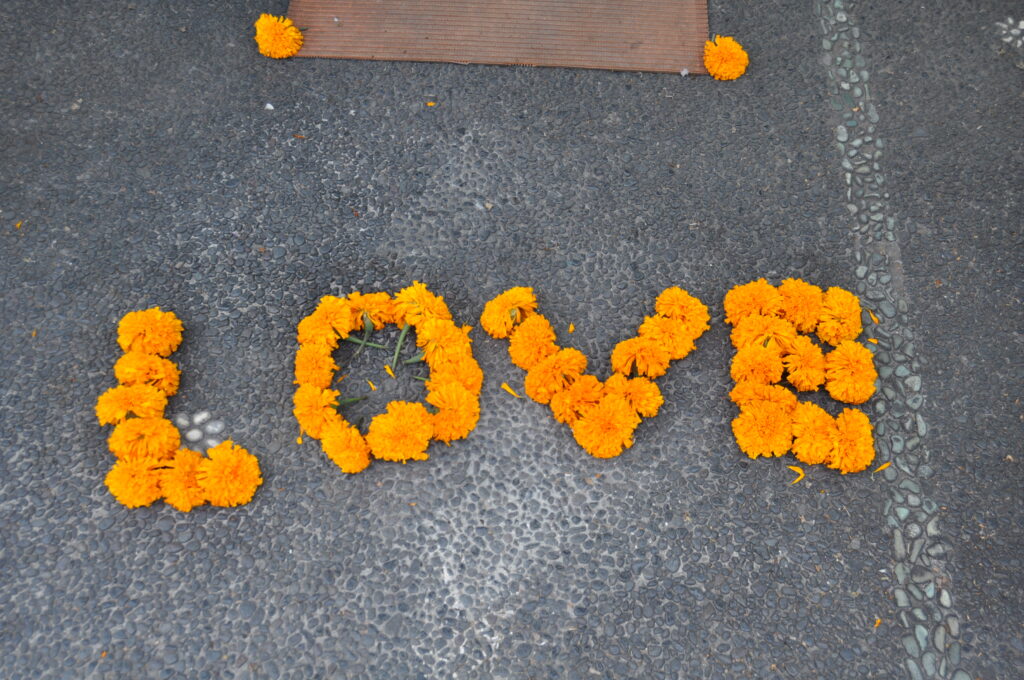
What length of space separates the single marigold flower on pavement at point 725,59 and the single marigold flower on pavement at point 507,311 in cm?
148

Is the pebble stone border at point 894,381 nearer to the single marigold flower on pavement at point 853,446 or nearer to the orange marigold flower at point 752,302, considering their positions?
the single marigold flower on pavement at point 853,446

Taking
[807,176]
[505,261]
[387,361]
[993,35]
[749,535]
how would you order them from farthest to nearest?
[993,35], [807,176], [505,261], [387,361], [749,535]

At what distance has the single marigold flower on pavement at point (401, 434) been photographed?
2.60m

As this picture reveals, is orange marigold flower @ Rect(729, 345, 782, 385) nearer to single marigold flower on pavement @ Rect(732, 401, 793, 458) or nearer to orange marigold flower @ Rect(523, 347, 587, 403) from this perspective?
single marigold flower on pavement @ Rect(732, 401, 793, 458)

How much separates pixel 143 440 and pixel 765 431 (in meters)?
2.16

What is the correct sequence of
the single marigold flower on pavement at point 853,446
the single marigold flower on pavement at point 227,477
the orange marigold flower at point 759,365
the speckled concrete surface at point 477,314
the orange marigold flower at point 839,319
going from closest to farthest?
the speckled concrete surface at point 477,314, the single marigold flower on pavement at point 227,477, the single marigold flower on pavement at point 853,446, the orange marigold flower at point 759,365, the orange marigold flower at point 839,319

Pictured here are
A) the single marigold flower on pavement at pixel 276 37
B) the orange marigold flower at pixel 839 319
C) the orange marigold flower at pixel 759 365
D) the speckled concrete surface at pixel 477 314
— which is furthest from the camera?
the single marigold flower on pavement at pixel 276 37

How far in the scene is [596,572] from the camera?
8.23ft

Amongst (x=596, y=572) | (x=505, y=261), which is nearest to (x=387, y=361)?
(x=505, y=261)

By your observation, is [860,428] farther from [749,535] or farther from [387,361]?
[387,361]

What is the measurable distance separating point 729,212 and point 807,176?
1.34 feet

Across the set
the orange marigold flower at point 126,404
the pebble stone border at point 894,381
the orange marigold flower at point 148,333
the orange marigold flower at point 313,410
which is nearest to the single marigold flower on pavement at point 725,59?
the pebble stone border at point 894,381

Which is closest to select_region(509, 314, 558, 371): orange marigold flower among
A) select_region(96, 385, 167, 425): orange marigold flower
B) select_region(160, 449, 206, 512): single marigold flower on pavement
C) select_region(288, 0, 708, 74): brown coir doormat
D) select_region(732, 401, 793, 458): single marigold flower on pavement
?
select_region(732, 401, 793, 458): single marigold flower on pavement

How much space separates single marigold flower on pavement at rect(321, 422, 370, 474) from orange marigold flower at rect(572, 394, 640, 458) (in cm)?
75
